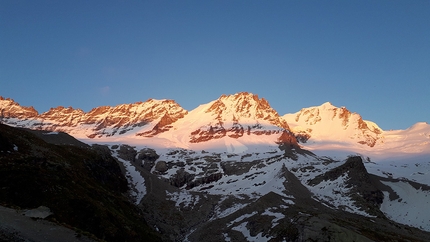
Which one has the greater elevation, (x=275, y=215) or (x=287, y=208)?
(x=287, y=208)

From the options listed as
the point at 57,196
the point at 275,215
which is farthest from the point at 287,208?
the point at 57,196

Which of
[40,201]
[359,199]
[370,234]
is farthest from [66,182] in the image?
[359,199]

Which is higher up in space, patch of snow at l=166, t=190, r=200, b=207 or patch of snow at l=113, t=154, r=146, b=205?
patch of snow at l=113, t=154, r=146, b=205

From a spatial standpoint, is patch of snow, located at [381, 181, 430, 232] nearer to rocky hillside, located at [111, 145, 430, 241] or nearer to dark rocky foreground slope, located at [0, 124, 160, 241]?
rocky hillside, located at [111, 145, 430, 241]

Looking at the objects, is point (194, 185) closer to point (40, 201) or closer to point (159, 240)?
point (159, 240)

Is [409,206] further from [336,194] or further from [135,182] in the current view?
[135,182]

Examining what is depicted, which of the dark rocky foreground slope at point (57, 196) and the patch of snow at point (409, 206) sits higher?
the dark rocky foreground slope at point (57, 196)

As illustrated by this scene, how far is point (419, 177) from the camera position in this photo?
508 ft

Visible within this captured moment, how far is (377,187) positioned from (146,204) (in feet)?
278

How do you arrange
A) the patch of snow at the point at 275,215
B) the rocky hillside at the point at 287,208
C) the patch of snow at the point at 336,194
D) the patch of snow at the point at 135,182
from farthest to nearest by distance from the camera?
the patch of snow at the point at 336,194, the patch of snow at the point at 135,182, the patch of snow at the point at 275,215, the rocky hillside at the point at 287,208

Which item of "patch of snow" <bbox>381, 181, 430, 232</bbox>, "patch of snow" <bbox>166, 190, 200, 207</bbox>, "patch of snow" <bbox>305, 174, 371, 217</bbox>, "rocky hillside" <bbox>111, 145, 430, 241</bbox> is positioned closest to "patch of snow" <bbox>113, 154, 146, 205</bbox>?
"rocky hillside" <bbox>111, 145, 430, 241</bbox>

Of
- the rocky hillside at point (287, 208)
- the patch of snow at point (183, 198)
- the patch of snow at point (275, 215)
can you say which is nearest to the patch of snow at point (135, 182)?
the rocky hillside at point (287, 208)

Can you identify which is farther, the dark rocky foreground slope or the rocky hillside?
the rocky hillside

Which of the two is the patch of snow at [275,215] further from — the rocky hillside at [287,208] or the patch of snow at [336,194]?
the patch of snow at [336,194]
